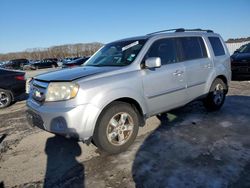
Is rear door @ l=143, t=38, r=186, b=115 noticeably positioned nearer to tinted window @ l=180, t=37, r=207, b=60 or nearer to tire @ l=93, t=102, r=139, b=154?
tinted window @ l=180, t=37, r=207, b=60

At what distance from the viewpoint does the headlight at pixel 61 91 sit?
3838 millimetres

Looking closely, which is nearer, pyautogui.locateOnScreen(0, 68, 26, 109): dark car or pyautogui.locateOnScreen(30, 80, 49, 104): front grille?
pyautogui.locateOnScreen(30, 80, 49, 104): front grille

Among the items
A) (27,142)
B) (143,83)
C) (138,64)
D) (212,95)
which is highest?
(138,64)

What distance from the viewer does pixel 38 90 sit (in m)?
4.29

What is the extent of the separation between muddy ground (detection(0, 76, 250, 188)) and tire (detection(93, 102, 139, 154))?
0.16 meters

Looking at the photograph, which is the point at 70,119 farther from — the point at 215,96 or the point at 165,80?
the point at 215,96

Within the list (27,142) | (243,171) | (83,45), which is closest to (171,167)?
(243,171)

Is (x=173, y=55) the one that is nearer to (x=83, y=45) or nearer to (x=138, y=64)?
(x=138, y=64)

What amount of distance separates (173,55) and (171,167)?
2.34 m

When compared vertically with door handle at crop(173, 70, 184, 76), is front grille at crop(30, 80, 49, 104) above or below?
below

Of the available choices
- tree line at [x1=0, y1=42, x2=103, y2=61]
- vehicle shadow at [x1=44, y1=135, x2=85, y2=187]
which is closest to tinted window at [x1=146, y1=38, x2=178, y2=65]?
vehicle shadow at [x1=44, y1=135, x2=85, y2=187]

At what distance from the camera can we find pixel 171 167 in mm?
3695

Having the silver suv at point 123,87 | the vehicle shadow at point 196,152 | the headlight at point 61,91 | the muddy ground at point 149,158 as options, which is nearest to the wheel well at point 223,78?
the silver suv at point 123,87

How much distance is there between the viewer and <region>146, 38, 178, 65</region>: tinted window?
193 inches
